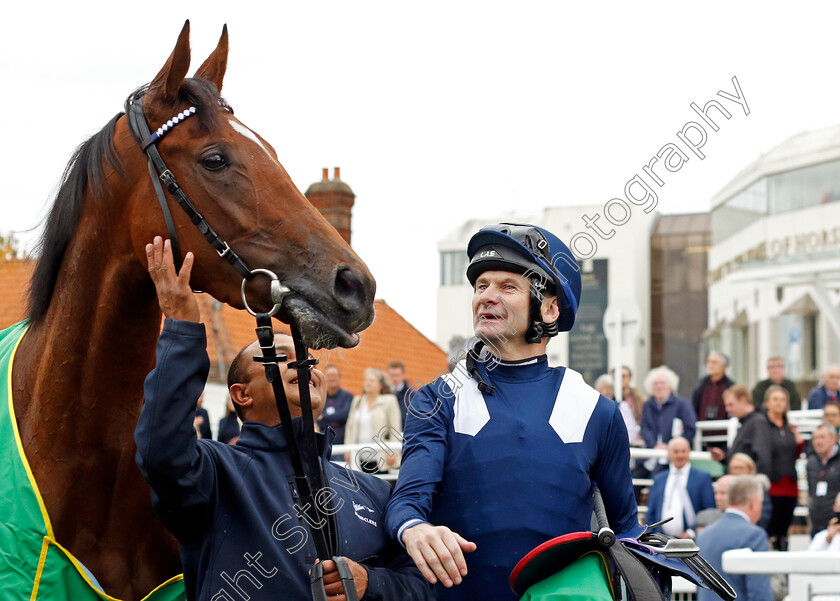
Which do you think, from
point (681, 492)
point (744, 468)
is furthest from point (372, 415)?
point (744, 468)

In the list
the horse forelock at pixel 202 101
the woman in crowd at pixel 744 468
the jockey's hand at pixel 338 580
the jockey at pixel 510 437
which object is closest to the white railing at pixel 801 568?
the jockey at pixel 510 437

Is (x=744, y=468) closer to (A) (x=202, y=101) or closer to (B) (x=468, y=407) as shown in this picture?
(B) (x=468, y=407)

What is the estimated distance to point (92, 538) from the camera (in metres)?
2.64

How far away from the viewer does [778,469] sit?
8.30 metres

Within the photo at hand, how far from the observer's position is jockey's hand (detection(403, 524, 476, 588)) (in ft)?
7.38

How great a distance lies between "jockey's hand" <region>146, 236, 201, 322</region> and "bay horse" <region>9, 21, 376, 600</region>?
0.07 m

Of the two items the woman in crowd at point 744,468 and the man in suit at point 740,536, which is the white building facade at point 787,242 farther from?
the man in suit at point 740,536

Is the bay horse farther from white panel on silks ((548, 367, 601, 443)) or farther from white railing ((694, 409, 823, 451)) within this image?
white railing ((694, 409, 823, 451))

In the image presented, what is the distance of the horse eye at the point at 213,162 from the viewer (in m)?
2.64

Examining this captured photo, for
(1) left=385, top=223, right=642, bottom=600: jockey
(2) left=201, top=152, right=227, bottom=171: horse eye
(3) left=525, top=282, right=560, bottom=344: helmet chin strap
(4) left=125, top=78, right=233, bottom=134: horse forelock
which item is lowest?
(1) left=385, top=223, right=642, bottom=600: jockey

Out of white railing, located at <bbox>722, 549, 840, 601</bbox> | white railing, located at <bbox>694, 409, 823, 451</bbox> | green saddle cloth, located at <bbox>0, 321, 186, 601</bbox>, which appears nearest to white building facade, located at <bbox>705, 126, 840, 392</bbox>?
white railing, located at <bbox>694, 409, 823, 451</bbox>

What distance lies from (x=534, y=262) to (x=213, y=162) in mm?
921

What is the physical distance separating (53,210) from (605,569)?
1785 mm

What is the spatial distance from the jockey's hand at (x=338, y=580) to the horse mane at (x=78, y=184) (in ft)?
3.57
